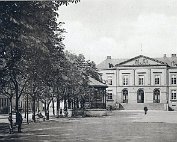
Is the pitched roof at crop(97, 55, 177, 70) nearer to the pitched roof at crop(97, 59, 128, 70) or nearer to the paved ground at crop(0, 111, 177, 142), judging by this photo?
the pitched roof at crop(97, 59, 128, 70)

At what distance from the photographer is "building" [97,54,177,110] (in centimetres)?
6444

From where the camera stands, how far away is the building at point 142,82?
64.4 meters

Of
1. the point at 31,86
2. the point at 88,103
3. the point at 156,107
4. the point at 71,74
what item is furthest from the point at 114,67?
the point at 31,86

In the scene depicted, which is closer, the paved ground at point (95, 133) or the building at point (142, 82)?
the paved ground at point (95, 133)

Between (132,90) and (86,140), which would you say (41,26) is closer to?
(86,140)

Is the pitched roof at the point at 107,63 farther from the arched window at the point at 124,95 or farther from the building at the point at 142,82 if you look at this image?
the arched window at the point at 124,95

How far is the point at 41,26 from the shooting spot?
1067 centimetres

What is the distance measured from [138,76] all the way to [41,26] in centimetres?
5667

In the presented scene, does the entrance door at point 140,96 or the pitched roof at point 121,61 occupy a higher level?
the pitched roof at point 121,61

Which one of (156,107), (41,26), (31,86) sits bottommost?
(156,107)

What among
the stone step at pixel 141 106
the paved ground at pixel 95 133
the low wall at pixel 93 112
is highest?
the paved ground at pixel 95 133

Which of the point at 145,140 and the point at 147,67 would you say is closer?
the point at 145,140

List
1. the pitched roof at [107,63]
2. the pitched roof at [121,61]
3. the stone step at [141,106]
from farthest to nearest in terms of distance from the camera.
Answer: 1. the pitched roof at [107,63]
2. the pitched roof at [121,61]
3. the stone step at [141,106]

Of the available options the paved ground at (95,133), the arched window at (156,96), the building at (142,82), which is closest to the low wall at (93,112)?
the paved ground at (95,133)
